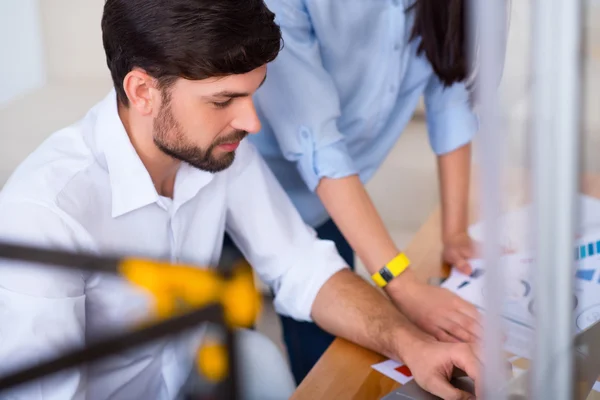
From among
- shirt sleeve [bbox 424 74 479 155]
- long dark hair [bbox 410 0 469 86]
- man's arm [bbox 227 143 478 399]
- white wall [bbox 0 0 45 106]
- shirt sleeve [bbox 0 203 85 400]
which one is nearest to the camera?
shirt sleeve [bbox 0 203 85 400]

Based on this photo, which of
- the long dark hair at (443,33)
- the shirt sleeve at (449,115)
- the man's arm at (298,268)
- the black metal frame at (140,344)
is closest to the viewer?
the black metal frame at (140,344)

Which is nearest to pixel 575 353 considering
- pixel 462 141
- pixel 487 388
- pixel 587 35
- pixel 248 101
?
pixel 487 388

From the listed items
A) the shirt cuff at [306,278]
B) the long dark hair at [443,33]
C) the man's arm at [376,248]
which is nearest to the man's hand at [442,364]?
the man's arm at [376,248]

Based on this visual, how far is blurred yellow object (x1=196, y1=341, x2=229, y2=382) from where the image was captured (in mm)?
415

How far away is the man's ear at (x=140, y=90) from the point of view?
1.00 m

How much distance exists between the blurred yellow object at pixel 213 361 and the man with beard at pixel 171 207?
1.36 ft

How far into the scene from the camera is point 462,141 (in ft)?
4.52

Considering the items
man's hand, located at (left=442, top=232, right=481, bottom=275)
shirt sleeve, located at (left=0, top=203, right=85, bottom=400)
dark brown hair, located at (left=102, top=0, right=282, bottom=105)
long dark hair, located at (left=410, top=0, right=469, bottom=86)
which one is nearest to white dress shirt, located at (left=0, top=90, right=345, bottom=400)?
shirt sleeve, located at (left=0, top=203, right=85, bottom=400)

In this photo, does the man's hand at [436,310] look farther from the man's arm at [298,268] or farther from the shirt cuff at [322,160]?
the shirt cuff at [322,160]

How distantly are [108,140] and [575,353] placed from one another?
28.5 inches

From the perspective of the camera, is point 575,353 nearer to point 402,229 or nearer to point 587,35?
point 587,35

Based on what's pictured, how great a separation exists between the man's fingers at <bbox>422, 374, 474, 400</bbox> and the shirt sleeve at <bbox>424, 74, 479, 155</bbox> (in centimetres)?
55

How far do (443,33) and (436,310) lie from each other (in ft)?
1.43

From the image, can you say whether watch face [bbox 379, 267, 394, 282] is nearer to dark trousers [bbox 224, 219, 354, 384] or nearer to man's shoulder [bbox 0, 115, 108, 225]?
dark trousers [bbox 224, 219, 354, 384]
